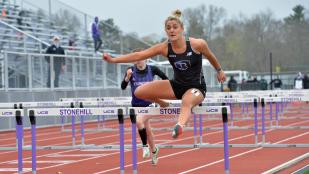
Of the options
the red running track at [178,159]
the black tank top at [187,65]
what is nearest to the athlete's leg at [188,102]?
the black tank top at [187,65]

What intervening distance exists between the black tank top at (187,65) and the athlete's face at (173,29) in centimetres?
21

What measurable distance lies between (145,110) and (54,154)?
19.5 ft

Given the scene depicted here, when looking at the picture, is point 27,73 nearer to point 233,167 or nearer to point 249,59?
point 233,167

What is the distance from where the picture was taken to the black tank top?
29.9ft

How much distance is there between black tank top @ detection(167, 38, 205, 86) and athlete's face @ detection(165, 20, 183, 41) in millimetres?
213

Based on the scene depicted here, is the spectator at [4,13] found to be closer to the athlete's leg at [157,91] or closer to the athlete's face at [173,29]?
the athlete's leg at [157,91]

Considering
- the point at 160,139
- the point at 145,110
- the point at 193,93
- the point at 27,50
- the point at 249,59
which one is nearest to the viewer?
the point at 193,93

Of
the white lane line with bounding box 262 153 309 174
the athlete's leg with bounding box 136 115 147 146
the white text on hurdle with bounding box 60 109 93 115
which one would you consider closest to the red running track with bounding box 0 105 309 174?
the white lane line with bounding box 262 153 309 174

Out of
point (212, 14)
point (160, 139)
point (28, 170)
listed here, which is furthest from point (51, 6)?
point (212, 14)

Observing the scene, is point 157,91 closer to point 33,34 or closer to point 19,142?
point 19,142

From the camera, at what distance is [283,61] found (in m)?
83.8

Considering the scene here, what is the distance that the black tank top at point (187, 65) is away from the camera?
9117mm

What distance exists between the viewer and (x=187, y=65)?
9133 millimetres

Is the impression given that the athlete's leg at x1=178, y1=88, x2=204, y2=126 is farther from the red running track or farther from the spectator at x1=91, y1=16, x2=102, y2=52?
the spectator at x1=91, y1=16, x2=102, y2=52
